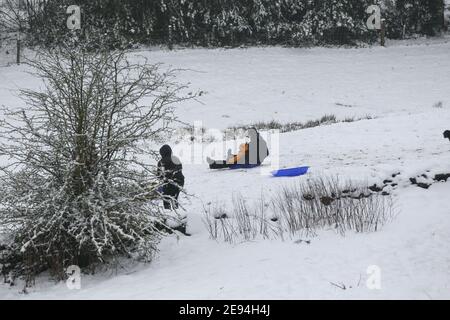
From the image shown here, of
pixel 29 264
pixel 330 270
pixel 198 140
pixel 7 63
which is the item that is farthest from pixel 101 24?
pixel 330 270

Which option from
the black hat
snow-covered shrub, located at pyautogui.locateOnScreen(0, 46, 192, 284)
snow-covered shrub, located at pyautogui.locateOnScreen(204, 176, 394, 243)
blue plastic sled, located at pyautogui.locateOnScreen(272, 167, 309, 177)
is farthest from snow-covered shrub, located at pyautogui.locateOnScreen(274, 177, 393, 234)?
snow-covered shrub, located at pyautogui.locateOnScreen(0, 46, 192, 284)

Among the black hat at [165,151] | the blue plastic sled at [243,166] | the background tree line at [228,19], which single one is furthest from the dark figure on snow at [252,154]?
the background tree line at [228,19]

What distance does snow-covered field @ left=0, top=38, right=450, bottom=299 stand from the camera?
19.8 ft

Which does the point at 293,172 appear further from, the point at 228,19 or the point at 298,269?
the point at 228,19

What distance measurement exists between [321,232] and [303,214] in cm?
49

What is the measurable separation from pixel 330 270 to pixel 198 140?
11.8 meters

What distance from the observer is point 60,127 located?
7.29 m

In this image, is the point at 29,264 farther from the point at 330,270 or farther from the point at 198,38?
the point at 198,38

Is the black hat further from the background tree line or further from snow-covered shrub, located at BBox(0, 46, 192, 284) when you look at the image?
the background tree line

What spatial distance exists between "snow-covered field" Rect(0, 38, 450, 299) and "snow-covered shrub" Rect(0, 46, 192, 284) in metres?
0.50

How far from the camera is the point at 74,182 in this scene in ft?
24.0

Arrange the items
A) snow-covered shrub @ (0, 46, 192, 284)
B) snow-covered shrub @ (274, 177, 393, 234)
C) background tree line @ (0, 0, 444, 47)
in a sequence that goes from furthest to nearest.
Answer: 1. background tree line @ (0, 0, 444, 47)
2. snow-covered shrub @ (274, 177, 393, 234)
3. snow-covered shrub @ (0, 46, 192, 284)

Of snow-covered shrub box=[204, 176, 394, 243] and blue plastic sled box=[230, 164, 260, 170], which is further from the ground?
blue plastic sled box=[230, 164, 260, 170]

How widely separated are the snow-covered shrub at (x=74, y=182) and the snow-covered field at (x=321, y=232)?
500 mm
